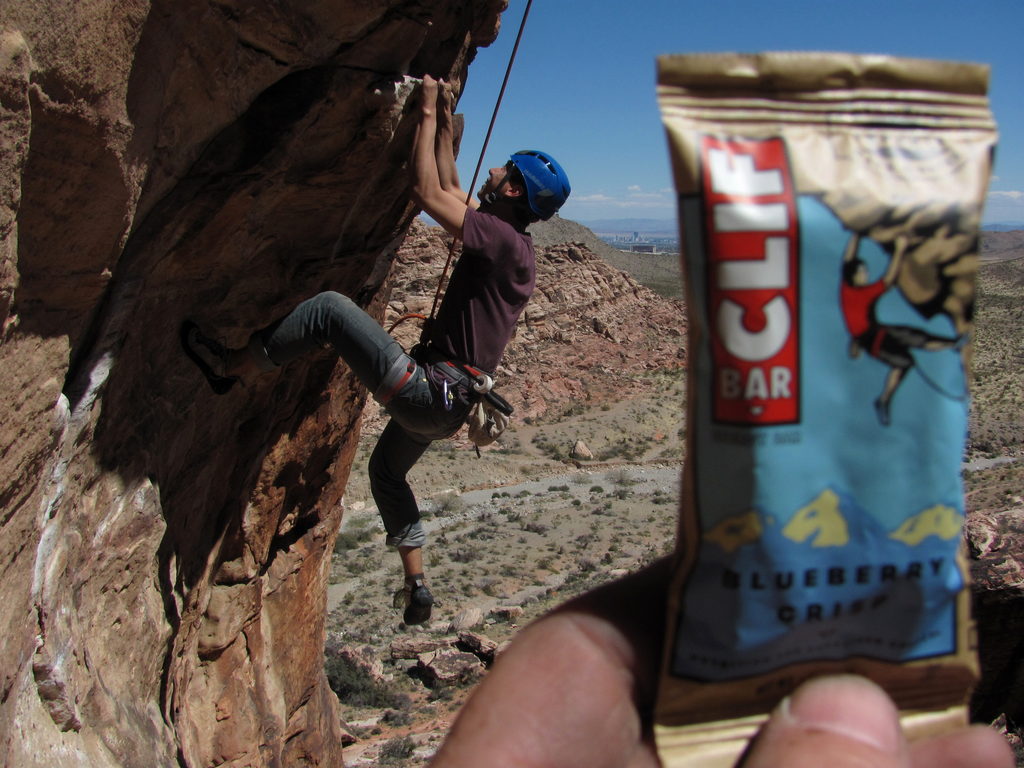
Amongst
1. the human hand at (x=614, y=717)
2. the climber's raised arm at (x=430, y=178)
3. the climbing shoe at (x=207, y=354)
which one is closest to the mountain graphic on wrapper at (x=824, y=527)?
the human hand at (x=614, y=717)

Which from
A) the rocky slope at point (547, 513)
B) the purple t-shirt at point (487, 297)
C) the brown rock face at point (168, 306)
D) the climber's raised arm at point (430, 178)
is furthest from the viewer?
the rocky slope at point (547, 513)

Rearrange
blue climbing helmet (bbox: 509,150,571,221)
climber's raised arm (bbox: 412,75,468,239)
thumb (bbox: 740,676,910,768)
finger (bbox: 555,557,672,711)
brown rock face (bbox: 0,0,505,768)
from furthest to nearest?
blue climbing helmet (bbox: 509,150,571,221), climber's raised arm (bbox: 412,75,468,239), brown rock face (bbox: 0,0,505,768), finger (bbox: 555,557,672,711), thumb (bbox: 740,676,910,768)

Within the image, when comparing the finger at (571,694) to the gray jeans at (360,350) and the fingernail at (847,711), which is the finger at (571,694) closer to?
the fingernail at (847,711)

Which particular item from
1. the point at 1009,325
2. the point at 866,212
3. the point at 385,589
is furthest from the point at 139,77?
the point at 1009,325

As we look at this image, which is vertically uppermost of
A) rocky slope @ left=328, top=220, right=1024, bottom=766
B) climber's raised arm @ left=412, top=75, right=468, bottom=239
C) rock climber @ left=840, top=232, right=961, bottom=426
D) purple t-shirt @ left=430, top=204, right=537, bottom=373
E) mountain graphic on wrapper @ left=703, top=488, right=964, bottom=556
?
climber's raised arm @ left=412, top=75, right=468, bottom=239

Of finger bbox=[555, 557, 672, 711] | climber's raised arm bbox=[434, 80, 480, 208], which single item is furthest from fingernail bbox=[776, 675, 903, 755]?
climber's raised arm bbox=[434, 80, 480, 208]

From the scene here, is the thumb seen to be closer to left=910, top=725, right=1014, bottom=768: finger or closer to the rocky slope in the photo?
left=910, top=725, right=1014, bottom=768: finger

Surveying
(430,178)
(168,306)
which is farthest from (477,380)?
(168,306)
